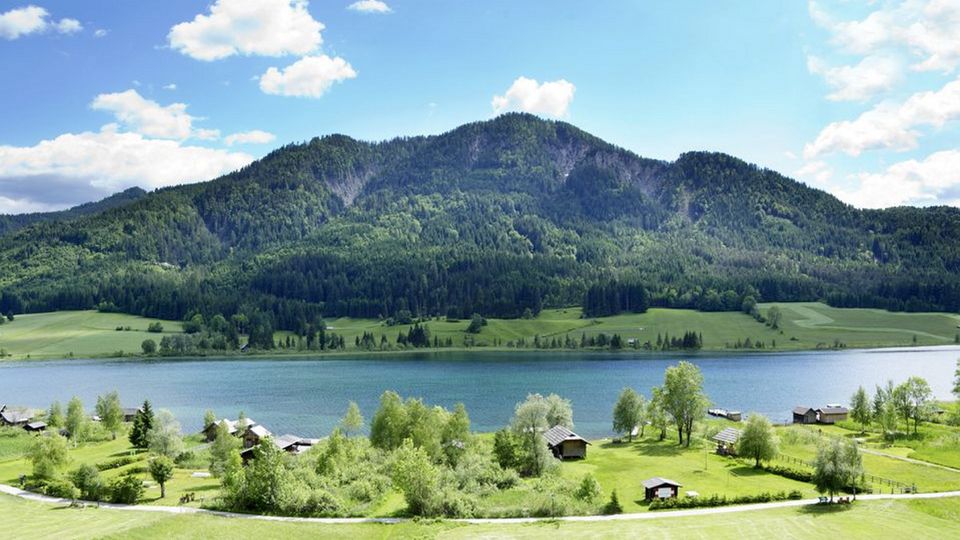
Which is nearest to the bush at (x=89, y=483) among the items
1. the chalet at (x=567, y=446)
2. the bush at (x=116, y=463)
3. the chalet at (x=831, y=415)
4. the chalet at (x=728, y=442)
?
the bush at (x=116, y=463)

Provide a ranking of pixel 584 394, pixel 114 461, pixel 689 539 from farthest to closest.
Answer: pixel 584 394 → pixel 114 461 → pixel 689 539

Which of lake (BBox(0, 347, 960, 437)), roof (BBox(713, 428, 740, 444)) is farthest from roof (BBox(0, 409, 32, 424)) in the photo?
roof (BBox(713, 428, 740, 444))

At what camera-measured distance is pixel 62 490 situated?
5547 centimetres

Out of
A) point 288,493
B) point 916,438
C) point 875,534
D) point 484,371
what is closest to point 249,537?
point 288,493

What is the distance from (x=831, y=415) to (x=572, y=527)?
64089 mm

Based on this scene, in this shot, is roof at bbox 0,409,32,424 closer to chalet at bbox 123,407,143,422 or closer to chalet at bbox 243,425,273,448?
chalet at bbox 123,407,143,422

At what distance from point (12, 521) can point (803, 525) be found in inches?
2077

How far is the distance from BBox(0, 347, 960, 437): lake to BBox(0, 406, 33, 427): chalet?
16938 millimetres

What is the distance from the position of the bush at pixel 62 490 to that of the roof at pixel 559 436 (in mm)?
41780

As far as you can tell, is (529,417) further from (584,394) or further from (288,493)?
(584,394)

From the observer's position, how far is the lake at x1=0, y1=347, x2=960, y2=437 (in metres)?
107

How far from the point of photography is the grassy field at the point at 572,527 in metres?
43.0

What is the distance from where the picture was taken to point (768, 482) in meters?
→ 58.7

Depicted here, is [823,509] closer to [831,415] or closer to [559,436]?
[559,436]
